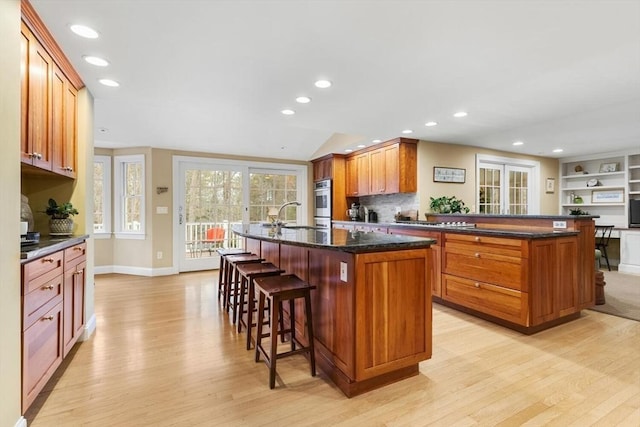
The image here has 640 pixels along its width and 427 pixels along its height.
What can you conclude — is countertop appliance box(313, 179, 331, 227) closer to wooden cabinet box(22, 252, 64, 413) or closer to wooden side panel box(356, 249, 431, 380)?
wooden side panel box(356, 249, 431, 380)

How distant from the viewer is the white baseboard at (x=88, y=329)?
271 cm

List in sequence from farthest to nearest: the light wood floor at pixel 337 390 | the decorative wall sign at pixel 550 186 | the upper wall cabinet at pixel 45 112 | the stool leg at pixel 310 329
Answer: the decorative wall sign at pixel 550 186, the stool leg at pixel 310 329, the upper wall cabinet at pixel 45 112, the light wood floor at pixel 337 390

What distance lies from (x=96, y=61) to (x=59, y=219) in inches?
49.8

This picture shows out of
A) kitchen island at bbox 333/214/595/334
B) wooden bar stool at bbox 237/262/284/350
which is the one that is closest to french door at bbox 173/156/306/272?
wooden bar stool at bbox 237/262/284/350

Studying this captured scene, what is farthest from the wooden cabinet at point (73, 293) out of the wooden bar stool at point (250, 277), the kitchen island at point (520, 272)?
the kitchen island at point (520, 272)

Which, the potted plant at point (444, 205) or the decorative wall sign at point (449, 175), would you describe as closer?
the potted plant at point (444, 205)

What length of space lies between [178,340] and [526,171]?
6998mm

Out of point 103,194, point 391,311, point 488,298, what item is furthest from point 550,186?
point 103,194

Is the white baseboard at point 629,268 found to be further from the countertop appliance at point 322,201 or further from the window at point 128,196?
the window at point 128,196

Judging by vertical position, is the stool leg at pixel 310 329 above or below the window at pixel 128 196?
below

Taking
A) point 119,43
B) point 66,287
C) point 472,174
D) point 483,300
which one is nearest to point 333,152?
point 472,174

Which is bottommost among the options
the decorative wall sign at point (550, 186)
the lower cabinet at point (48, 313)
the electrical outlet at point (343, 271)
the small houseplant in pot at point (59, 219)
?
the lower cabinet at point (48, 313)

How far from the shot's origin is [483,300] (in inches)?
123

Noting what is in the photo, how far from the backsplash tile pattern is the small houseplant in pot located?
4.36 meters
